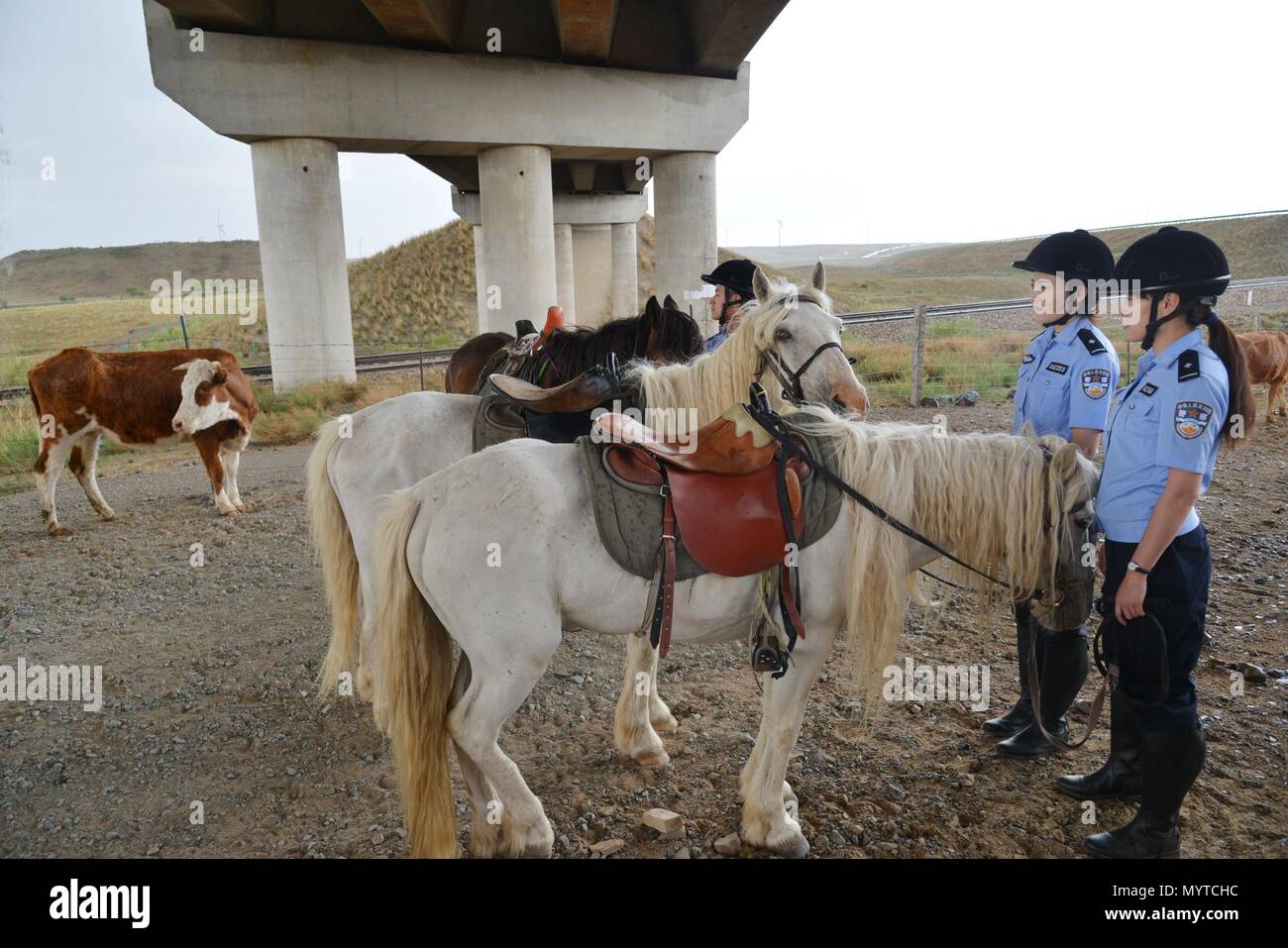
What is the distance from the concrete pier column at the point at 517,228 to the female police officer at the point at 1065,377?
10861 millimetres

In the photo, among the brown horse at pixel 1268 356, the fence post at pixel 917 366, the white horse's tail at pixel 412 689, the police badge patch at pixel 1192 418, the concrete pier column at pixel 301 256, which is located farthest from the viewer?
the fence post at pixel 917 366

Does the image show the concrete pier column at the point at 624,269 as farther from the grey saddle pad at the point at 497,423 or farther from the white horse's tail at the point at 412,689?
the white horse's tail at the point at 412,689

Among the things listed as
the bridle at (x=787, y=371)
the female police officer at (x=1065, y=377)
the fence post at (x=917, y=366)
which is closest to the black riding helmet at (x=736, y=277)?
the bridle at (x=787, y=371)

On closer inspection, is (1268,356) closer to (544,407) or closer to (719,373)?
(719,373)

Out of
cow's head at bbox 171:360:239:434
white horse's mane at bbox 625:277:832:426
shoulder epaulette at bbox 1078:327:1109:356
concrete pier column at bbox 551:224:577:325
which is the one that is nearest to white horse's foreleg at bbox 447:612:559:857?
white horse's mane at bbox 625:277:832:426

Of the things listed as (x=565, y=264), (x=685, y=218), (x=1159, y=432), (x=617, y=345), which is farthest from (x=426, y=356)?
(x=1159, y=432)

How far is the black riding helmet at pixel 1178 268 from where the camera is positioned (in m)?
2.47

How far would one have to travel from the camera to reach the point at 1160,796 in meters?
2.64

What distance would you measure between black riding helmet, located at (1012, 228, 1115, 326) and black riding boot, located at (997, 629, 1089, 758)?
58.4 inches

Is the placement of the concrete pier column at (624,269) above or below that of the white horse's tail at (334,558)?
above

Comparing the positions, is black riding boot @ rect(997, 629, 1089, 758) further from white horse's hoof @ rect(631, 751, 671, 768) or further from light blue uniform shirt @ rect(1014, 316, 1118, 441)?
white horse's hoof @ rect(631, 751, 671, 768)

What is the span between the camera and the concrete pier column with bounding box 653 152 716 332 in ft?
47.8
